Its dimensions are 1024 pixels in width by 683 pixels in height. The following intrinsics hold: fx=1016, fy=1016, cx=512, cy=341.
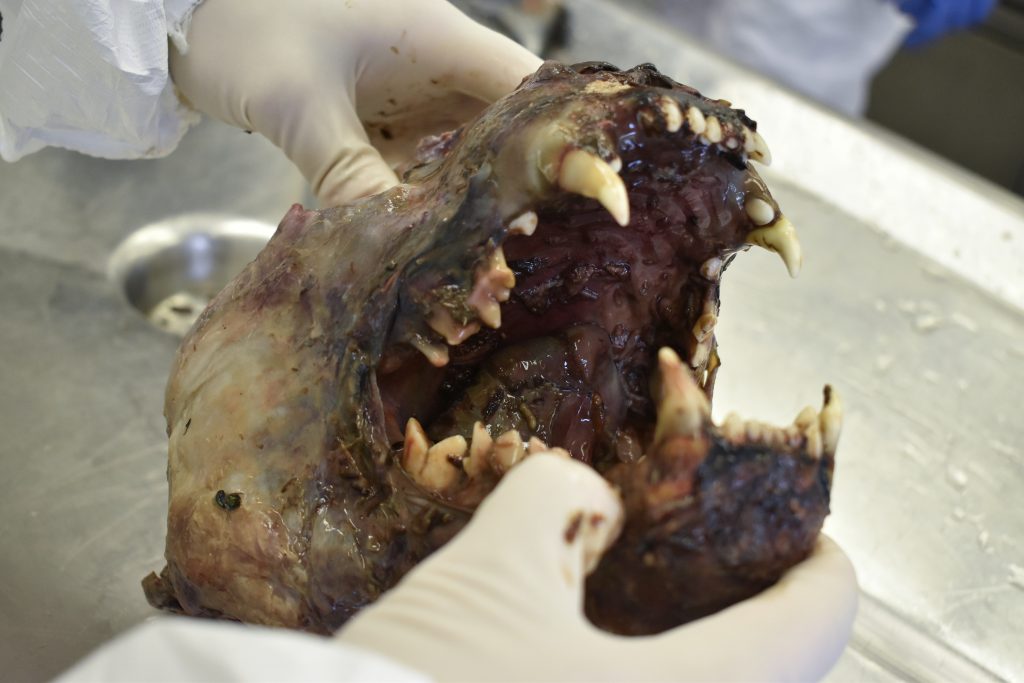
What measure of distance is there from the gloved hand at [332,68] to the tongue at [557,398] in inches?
18.0

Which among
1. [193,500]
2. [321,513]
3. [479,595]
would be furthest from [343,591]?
[479,595]

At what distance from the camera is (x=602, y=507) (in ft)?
3.14

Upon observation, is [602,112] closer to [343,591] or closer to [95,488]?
[343,591]

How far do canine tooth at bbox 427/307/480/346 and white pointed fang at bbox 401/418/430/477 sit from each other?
118 millimetres

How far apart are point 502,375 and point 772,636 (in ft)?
1.77

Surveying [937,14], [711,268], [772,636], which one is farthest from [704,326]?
[937,14]

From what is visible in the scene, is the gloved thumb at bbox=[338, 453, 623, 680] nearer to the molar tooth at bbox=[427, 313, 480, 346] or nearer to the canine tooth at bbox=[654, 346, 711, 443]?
the canine tooth at bbox=[654, 346, 711, 443]

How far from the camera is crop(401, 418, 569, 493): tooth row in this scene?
3.67 ft

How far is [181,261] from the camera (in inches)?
93.2

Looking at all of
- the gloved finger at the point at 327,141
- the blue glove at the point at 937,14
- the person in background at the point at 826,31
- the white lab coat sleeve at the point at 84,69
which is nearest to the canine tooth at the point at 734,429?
the gloved finger at the point at 327,141

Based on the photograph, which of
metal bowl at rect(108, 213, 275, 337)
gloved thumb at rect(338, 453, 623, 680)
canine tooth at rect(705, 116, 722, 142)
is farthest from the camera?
metal bowl at rect(108, 213, 275, 337)

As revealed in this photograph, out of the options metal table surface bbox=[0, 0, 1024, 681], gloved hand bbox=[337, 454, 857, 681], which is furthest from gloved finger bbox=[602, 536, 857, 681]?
metal table surface bbox=[0, 0, 1024, 681]

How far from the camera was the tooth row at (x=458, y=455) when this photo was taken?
1120 millimetres

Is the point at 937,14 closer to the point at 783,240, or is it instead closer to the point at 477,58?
the point at 477,58
